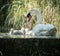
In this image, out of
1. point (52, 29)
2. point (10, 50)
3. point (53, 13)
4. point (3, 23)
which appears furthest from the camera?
point (3, 23)

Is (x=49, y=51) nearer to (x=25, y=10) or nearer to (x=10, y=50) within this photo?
(x=10, y=50)

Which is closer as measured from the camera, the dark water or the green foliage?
the dark water

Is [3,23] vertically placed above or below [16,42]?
below

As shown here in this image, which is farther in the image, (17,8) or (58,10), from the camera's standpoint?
(17,8)

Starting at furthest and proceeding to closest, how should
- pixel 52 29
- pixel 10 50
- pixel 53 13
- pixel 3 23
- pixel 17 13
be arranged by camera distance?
pixel 3 23, pixel 17 13, pixel 53 13, pixel 52 29, pixel 10 50

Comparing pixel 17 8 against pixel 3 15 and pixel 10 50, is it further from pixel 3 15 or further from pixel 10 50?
pixel 10 50

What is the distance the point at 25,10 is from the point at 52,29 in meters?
3.25

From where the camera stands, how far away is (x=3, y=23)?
7.84m

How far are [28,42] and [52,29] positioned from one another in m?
0.77

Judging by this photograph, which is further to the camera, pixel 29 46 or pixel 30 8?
pixel 30 8

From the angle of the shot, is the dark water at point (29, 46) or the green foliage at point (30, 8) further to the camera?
the green foliage at point (30, 8)

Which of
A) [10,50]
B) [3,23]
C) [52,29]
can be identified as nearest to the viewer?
[10,50]

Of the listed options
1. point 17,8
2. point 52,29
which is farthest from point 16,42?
point 17,8

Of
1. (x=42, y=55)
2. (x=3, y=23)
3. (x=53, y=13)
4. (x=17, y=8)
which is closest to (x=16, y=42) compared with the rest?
(x=42, y=55)
